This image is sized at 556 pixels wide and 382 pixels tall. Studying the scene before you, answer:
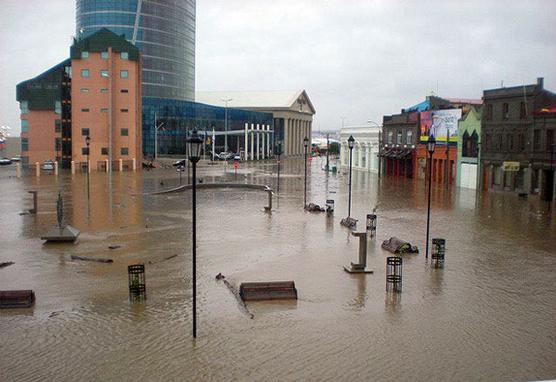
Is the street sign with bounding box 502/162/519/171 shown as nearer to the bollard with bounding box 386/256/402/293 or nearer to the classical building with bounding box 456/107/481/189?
the classical building with bounding box 456/107/481/189

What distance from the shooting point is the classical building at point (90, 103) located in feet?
249

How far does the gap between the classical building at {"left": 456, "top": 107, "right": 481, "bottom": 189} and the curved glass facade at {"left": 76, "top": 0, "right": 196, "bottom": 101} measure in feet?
321

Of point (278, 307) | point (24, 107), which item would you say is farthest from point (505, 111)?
point (24, 107)

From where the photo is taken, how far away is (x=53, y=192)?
47.4 metres

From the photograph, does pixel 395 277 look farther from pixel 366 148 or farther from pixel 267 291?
pixel 366 148

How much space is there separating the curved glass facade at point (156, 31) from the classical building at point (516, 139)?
10226 cm

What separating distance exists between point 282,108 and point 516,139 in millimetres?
98111

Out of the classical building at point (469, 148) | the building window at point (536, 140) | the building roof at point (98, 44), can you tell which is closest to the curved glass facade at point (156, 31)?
the building roof at point (98, 44)

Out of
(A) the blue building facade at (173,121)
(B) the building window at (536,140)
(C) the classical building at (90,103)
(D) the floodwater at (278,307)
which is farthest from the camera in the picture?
(A) the blue building facade at (173,121)

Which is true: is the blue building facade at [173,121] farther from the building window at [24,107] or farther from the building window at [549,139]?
the building window at [549,139]

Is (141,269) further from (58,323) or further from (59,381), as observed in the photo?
(59,381)

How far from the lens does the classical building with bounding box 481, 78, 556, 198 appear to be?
4747 centimetres

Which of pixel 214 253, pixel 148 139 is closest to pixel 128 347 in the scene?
pixel 214 253

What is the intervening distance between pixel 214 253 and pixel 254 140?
105450 millimetres
